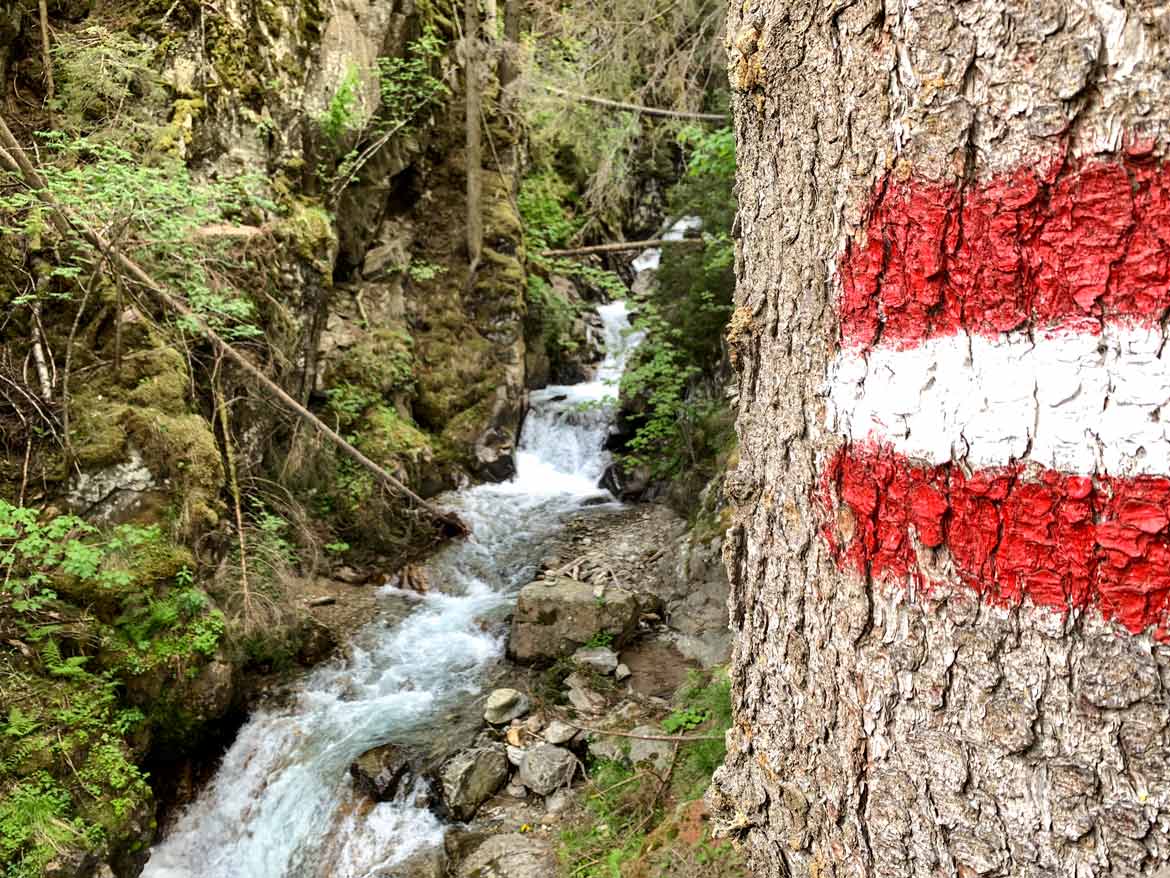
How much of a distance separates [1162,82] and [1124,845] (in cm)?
69

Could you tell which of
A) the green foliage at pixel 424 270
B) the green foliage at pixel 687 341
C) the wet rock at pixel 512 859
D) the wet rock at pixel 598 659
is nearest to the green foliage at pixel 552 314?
the green foliage at pixel 424 270

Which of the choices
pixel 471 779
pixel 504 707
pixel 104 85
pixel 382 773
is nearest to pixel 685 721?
pixel 471 779

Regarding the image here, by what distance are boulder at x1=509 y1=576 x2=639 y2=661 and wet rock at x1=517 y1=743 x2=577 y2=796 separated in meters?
1.13

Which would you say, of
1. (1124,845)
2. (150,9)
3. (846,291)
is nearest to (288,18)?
(150,9)

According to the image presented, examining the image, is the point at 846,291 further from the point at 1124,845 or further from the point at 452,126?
the point at 452,126

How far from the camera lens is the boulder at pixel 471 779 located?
182 inches

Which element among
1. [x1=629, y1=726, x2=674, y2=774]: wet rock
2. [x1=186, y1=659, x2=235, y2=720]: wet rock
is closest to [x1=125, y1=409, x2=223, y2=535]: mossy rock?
[x1=186, y1=659, x2=235, y2=720]: wet rock

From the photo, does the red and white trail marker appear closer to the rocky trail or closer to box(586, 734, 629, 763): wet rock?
the rocky trail

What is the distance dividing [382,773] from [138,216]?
409 cm

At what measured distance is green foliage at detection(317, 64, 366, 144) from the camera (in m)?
7.95

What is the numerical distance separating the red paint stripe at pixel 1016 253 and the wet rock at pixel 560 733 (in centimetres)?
477

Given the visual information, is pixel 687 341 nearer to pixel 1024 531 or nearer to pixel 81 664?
pixel 81 664

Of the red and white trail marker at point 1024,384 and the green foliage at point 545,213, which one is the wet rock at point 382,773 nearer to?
the red and white trail marker at point 1024,384

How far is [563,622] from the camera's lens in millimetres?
6090
